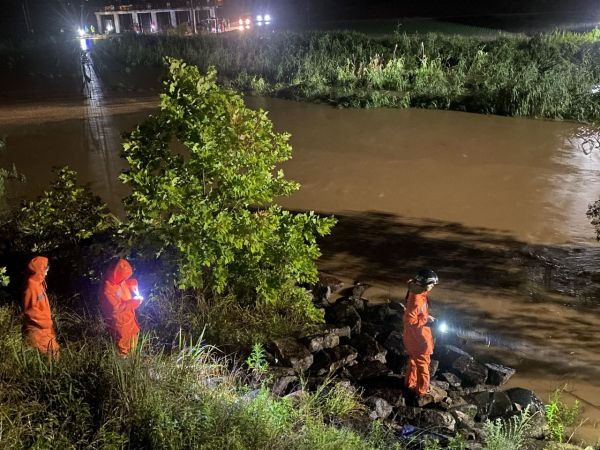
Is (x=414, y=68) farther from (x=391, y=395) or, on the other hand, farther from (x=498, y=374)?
(x=391, y=395)

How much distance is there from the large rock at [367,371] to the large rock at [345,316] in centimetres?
67

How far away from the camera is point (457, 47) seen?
2277 centimetres

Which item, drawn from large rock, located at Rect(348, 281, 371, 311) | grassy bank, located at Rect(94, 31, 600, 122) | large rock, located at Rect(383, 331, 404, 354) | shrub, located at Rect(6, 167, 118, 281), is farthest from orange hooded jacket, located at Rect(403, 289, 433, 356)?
grassy bank, located at Rect(94, 31, 600, 122)

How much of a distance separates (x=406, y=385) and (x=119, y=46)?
29419 millimetres

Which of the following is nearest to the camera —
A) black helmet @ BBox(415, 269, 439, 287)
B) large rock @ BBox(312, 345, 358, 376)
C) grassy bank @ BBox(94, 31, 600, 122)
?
black helmet @ BBox(415, 269, 439, 287)

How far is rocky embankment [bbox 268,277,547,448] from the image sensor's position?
4.88m

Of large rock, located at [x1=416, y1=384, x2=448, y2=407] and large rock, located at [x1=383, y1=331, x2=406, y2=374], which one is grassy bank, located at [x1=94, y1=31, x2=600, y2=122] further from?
large rock, located at [x1=416, y1=384, x2=448, y2=407]

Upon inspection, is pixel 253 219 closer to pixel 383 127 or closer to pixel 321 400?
pixel 321 400

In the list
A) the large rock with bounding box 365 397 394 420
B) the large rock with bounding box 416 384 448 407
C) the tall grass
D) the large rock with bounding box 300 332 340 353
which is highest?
the tall grass

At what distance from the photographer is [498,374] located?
18.6ft

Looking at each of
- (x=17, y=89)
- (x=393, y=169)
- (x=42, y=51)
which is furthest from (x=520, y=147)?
(x=42, y=51)

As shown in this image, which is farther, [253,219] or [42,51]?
[42,51]

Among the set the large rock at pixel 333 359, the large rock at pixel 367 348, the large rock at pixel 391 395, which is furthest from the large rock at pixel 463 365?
the large rock at pixel 333 359

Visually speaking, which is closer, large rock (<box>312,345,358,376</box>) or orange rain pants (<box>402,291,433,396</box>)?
orange rain pants (<box>402,291,433,396</box>)
